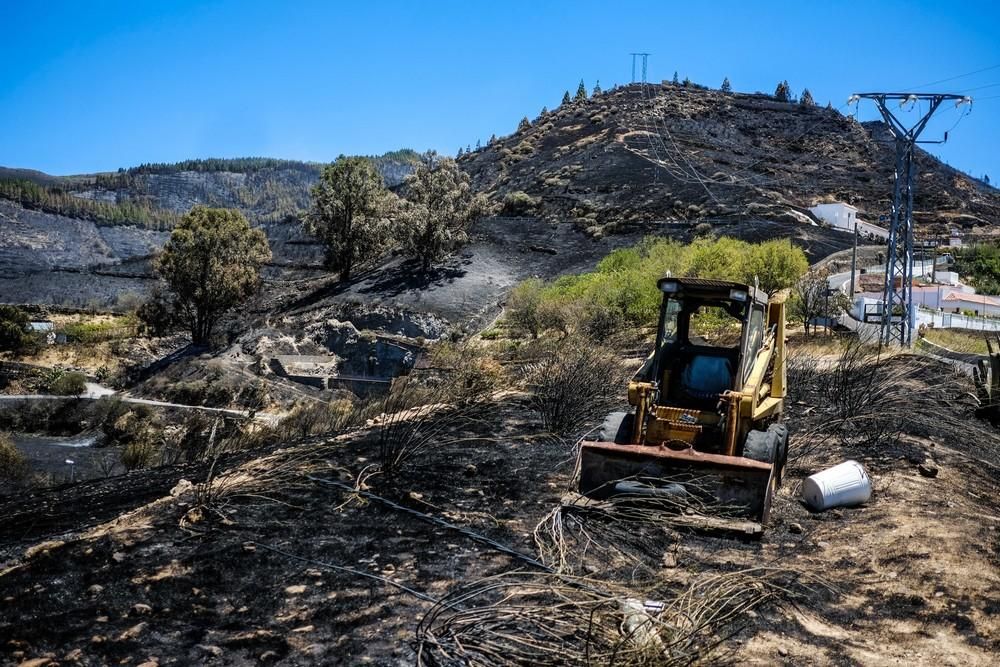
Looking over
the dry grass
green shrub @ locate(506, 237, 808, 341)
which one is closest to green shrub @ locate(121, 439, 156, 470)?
green shrub @ locate(506, 237, 808, 341)

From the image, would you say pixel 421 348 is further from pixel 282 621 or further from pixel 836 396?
pixel 282 621

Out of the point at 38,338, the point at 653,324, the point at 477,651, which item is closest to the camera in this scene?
the point at 477,651

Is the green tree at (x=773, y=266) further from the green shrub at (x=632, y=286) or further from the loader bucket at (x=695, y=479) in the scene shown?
the loader bucket at (x=695, y=479)

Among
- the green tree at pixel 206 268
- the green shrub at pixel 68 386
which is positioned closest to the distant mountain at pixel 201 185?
the green tree at pixel 206 268

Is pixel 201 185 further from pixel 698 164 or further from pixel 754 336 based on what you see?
pixel 754 336

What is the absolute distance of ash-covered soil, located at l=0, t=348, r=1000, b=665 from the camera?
4.73 m

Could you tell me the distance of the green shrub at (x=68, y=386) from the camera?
30109mm

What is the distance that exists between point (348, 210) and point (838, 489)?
40555mm

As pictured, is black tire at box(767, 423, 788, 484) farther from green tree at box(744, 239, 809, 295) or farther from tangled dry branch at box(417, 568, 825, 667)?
green tree at box(744, 239, 809, 295)

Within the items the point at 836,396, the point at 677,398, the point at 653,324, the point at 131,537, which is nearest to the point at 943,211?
the point at 653,324

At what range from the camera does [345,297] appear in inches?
1657

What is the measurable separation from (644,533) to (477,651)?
2.99 metres

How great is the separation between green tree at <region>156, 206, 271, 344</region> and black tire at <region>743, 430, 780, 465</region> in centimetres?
3569

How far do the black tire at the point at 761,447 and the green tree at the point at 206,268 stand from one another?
3569 cm
